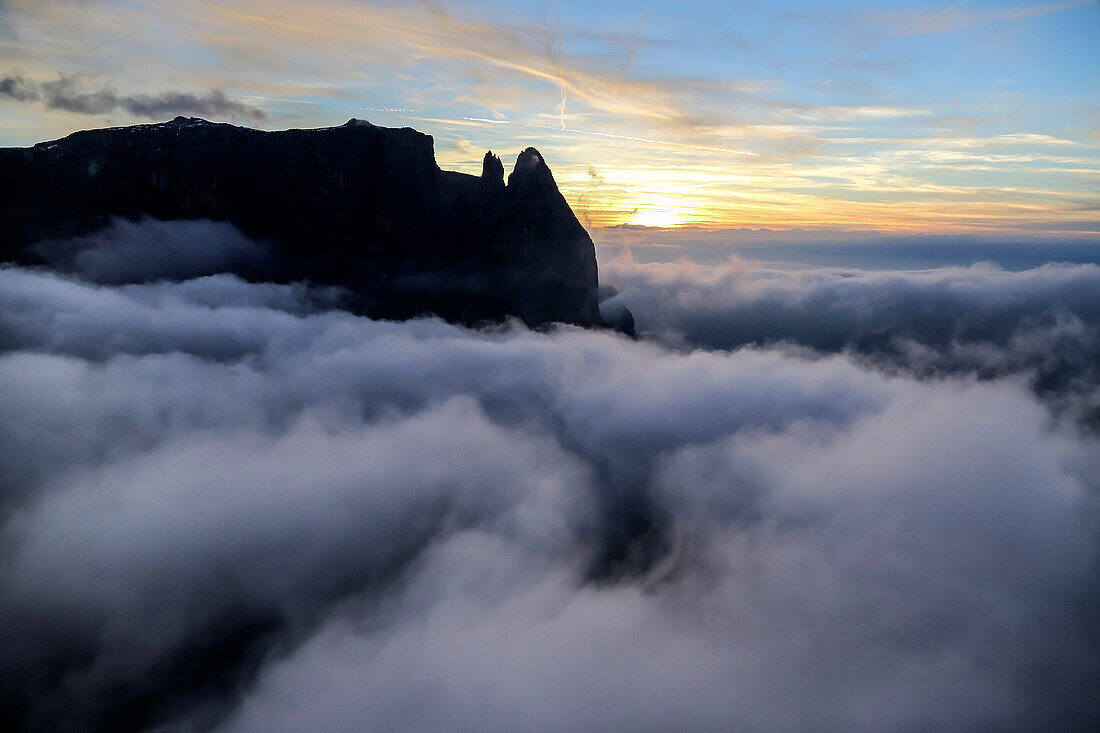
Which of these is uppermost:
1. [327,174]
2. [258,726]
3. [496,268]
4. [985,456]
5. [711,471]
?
[327,174]

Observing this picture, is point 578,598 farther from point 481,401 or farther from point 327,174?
point 327,174

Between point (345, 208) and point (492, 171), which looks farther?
point (492, 171)

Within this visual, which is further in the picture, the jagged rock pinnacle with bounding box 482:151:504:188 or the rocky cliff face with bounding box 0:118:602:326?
the jagged rock pinnacle with bounding box 482:151:504:188

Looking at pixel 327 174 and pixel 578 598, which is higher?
pixel 327 174

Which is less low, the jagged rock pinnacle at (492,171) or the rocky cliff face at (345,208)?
the jagged rock pinnacle at (492,171)

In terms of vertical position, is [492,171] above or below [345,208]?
above

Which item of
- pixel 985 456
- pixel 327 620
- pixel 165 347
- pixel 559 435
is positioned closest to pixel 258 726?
pixel 327 620

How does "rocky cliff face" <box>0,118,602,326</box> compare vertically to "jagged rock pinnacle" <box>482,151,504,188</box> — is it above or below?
below

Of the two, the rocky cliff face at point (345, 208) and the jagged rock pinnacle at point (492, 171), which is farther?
the jagged rock pinnacle at point (492, 171)
